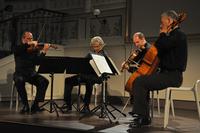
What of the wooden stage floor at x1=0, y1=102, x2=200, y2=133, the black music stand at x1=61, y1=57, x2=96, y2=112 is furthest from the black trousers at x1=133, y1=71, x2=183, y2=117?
the black music stand at x1=61, y1=57, x2=96, y2=112

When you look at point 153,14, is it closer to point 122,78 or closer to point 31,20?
point 122,78

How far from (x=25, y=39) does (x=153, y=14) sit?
2900 millimetres

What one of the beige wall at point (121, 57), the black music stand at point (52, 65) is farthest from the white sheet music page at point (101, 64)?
the beige wall at point (121, 57)

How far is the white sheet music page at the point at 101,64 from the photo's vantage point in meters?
4.77

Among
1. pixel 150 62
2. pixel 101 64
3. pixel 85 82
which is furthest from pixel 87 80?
pixel 150 62

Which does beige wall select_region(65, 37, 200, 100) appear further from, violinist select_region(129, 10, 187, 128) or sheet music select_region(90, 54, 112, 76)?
violinist select_region(129, 10, 187, 128)

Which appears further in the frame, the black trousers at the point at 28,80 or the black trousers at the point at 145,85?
the black trousers at the point at 28,80

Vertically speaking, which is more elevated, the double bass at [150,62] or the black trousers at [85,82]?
the double bass at [150,62]

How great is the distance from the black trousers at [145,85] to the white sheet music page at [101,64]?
61cm

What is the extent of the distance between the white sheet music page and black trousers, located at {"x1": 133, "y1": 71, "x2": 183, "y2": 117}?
24.1 inches

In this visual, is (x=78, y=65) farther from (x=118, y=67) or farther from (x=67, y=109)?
(x=118, y=67)

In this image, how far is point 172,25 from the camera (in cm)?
430

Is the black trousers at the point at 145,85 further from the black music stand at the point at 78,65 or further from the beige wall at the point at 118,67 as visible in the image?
the beige wall at the point at 118,67

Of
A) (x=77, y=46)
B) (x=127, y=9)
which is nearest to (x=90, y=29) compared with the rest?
(x=77, y=46)
